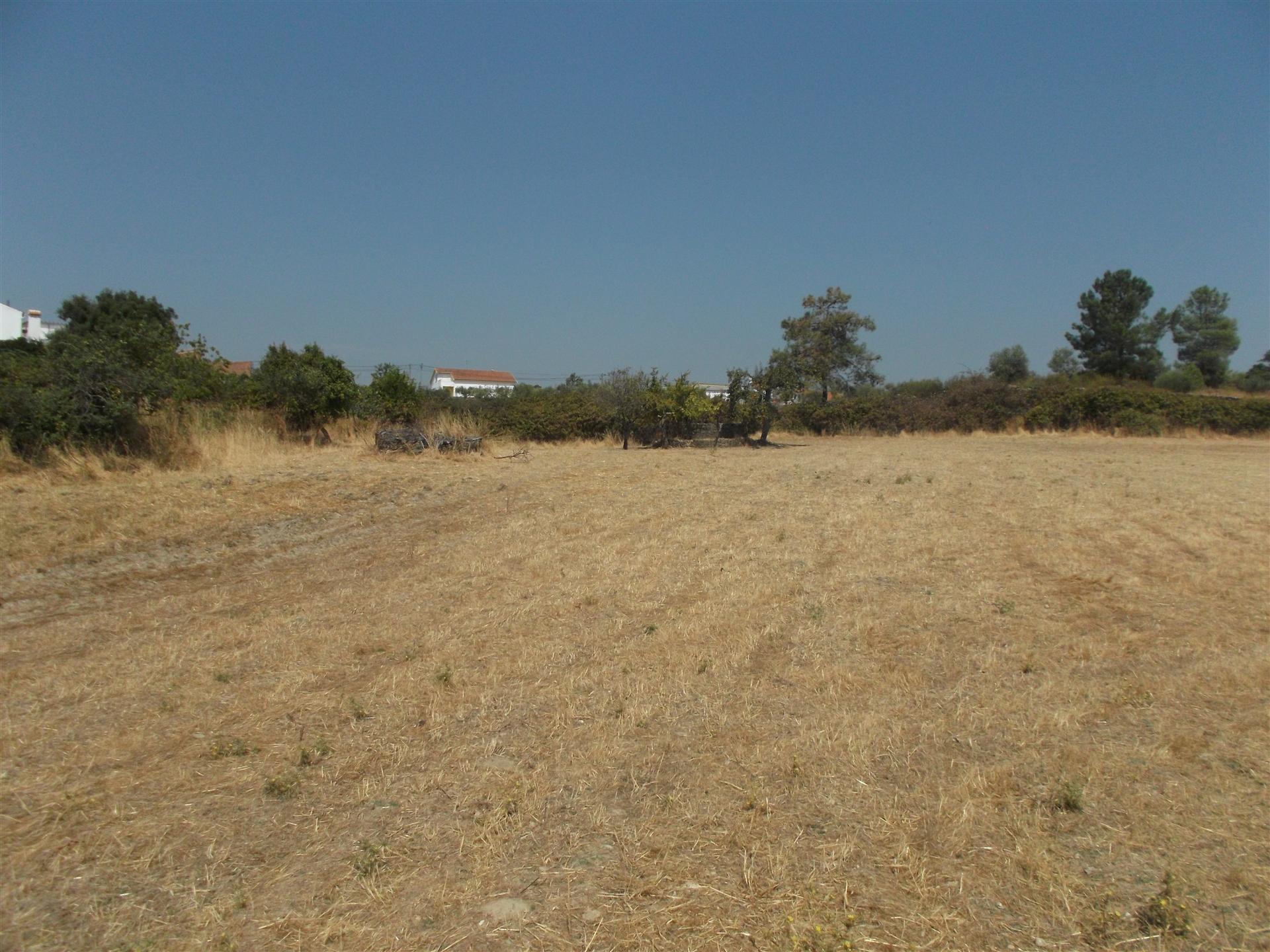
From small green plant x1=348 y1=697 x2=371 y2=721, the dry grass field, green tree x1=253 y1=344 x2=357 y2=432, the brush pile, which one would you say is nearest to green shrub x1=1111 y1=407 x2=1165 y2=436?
the dry grass field

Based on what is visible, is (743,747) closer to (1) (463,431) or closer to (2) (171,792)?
(2) (171,792)

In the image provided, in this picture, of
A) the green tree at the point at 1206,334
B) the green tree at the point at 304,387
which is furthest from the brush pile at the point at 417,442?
the green tree at the point at 1206,334

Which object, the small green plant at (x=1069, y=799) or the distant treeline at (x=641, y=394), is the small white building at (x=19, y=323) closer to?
the distant treeline at (x=641, y=394)

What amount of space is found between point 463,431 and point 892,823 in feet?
46.0

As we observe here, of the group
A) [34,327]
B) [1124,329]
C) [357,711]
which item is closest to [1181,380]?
[1124,329]

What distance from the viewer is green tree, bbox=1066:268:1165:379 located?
138 ft

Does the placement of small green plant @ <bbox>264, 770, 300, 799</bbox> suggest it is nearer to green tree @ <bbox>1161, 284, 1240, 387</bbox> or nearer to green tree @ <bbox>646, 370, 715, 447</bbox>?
green tree @ <bbox>646, 370, 715, 447</bbox>

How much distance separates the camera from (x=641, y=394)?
2200 centimetres

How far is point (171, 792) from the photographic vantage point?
11.2ft

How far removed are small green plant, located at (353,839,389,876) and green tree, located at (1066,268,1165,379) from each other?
46877mm

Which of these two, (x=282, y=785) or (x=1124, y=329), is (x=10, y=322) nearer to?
(x=282, y=785)

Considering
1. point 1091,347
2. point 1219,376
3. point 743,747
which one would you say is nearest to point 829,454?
point 743,747

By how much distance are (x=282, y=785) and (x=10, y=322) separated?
51942 millimetres

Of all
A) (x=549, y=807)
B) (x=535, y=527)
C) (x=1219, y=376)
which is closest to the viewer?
(x=549, y=807)
